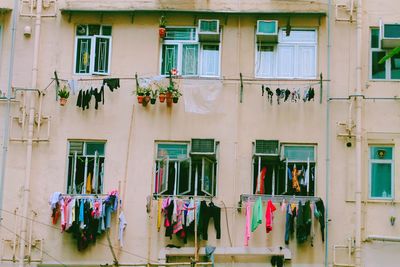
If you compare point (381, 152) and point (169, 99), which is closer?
point (381, 152)

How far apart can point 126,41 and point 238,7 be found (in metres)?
2.46

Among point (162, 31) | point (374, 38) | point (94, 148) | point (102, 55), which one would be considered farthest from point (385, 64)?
point (94, 148)

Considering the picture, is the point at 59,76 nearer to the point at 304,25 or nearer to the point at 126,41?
the point at 126,41

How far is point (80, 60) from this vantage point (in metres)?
18.5

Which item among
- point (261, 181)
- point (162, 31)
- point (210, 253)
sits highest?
point (162, 31)

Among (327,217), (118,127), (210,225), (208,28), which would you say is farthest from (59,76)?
(327,217)

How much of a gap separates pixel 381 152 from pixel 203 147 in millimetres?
3588

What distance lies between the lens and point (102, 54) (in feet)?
60.5

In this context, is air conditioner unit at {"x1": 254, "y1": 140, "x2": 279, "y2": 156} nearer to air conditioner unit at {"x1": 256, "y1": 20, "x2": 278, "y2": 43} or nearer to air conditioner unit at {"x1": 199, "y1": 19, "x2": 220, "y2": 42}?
air conditioner unit at {"x1": 256, "y1": 20, "x2": 278, "y2": 43}

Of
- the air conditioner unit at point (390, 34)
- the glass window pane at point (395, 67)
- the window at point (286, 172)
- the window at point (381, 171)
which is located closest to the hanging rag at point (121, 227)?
the window at point (286, 172)

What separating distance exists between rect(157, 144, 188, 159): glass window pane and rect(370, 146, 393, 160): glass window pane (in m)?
3.79

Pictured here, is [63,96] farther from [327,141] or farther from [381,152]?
[381,152]

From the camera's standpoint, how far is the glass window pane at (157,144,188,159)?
1784cm

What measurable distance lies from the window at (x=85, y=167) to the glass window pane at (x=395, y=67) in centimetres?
613
